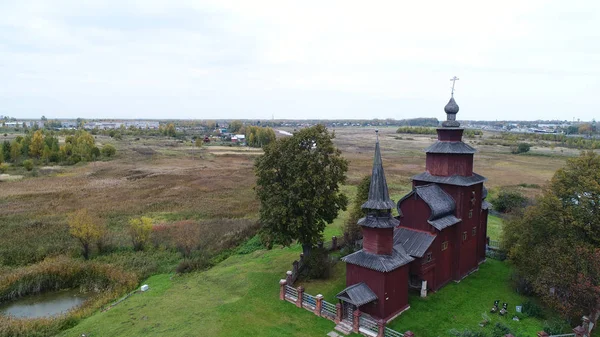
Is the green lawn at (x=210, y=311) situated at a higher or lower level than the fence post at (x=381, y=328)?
lower

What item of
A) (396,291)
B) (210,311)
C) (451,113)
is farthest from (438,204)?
(210,311)

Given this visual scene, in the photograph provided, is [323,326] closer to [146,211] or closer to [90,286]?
[90,286]

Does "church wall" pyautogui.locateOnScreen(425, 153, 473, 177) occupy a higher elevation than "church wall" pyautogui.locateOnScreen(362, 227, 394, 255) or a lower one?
higher

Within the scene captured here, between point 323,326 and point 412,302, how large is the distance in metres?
5.38

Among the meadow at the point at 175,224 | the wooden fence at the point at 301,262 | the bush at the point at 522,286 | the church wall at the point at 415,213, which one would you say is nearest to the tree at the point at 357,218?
the wooden fence at the point at 301,262

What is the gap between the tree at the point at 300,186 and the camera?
23.5m

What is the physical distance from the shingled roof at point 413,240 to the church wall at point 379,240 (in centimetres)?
210

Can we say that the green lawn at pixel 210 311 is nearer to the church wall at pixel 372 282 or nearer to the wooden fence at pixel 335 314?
the wooden fence at pixel 335 314

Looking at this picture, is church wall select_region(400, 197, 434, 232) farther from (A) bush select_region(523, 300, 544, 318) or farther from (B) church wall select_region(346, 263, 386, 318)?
(A) bush select_region(523, 300, 544, 318)

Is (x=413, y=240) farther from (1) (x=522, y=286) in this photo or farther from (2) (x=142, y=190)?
(2) (x=142, y=190)

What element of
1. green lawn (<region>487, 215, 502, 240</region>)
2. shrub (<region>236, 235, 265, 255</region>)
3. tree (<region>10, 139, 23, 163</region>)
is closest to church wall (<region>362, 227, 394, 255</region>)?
shrub (<region>236, 235, 265, 255</region>)

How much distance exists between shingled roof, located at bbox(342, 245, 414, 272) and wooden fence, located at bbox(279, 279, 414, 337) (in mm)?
2226

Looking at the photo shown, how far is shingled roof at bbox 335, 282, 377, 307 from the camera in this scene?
18344mm

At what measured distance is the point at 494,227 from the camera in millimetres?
36094
